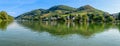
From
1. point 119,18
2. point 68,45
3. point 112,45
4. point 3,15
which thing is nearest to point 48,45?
point 68,45

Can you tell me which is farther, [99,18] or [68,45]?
[99,18]

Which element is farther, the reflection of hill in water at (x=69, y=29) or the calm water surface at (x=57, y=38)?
the reflection of hill in water at (x=69, y=29)

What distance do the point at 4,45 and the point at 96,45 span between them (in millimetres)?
11586

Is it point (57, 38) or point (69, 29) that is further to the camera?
point (69, 29)

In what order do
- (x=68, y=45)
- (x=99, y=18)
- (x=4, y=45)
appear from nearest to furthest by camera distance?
1. (x=4, y=45)
2. (x=68, y=45)
3. (x=99, y=18)

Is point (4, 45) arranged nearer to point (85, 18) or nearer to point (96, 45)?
point (96, 45)

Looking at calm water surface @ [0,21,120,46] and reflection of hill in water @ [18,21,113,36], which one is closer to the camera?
calm water surface @ [0,21,120,46]

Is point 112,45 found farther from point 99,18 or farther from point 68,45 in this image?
point 99,18

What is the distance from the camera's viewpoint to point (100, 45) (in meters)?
26.2

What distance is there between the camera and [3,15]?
153375 mm

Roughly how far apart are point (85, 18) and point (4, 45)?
5551 inches

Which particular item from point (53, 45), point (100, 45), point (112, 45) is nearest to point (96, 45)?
point (100, 45)


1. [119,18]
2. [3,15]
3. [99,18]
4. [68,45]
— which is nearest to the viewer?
[68,45]

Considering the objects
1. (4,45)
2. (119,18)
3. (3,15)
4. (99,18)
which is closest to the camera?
(4,45)
